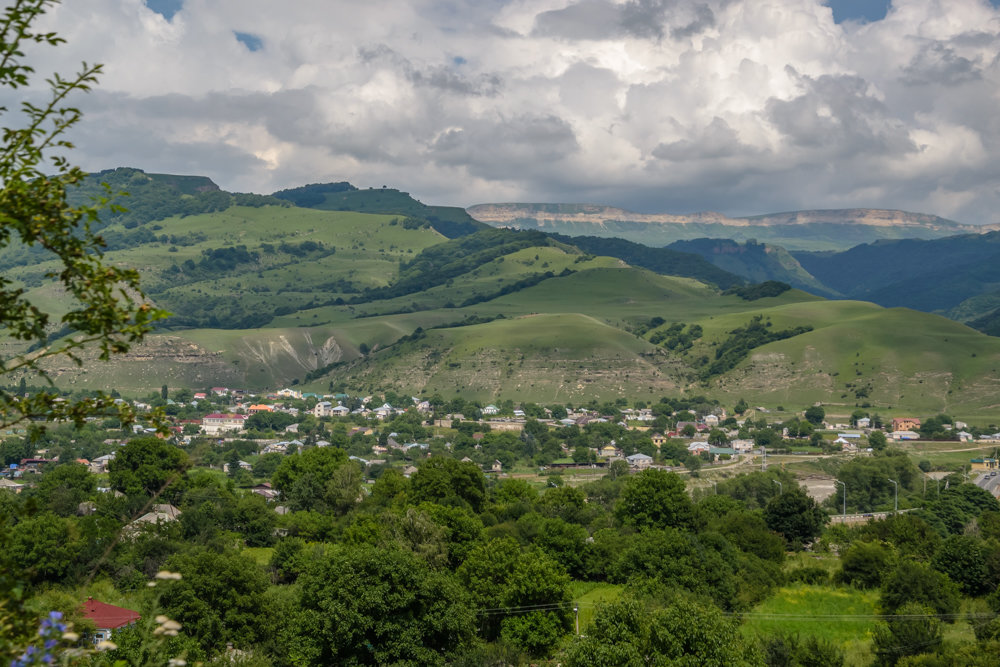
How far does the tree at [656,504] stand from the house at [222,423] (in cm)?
10915

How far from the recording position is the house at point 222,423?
16150 centimetres

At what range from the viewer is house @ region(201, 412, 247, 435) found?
161500 mm

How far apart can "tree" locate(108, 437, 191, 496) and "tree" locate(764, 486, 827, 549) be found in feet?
150

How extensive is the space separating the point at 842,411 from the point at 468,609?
157 metres

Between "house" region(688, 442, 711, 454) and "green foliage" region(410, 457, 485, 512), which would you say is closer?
"green foliage" region(410, 457, 485, 512)

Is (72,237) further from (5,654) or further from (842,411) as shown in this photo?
(842,411)

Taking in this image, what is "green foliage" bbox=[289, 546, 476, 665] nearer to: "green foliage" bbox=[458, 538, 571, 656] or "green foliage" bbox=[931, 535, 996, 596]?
"green foliage" bbox=[458, 538, 571, 656]

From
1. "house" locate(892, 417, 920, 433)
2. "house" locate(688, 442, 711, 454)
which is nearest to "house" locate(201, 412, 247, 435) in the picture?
"house" locate(688, 442, 711, 454)

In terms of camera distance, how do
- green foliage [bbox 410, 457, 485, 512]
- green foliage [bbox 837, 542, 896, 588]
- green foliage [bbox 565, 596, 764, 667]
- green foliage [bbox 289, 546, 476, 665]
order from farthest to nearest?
green foliage [bbox 410, 457, 485, 512] → green foliage [bbox 837, 542, 896, 588] → green foliage [bbox 289, 546, 476, 665] → green foliage [bbox 565, 596, 764, 667]

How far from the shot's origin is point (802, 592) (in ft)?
160

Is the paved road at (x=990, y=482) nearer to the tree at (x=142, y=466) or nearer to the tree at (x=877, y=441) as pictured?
the tree at (x=877, y=441)

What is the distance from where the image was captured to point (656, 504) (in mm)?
62719

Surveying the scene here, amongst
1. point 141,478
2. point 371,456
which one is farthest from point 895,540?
point 371,456

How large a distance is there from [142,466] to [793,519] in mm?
50769
